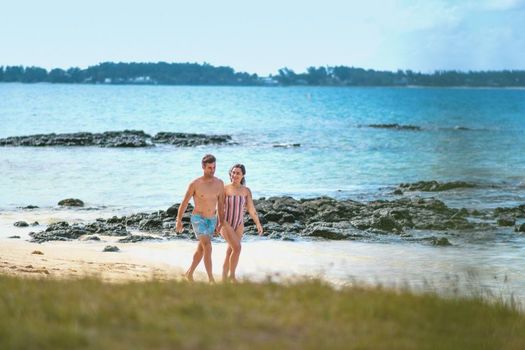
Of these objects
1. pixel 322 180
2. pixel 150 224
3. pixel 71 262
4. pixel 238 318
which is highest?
pixel 238 318

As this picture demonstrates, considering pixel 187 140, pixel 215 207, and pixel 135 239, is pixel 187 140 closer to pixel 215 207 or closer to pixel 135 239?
pixel 135 239

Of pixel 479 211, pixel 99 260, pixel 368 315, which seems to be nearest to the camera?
pixel 368 315

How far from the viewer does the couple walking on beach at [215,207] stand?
12.3 meters

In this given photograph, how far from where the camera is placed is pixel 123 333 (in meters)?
6.71

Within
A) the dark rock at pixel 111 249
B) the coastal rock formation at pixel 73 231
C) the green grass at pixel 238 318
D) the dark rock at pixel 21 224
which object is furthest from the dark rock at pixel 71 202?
→ the green grass at pixel 238 318

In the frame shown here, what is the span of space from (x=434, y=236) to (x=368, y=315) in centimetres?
1361

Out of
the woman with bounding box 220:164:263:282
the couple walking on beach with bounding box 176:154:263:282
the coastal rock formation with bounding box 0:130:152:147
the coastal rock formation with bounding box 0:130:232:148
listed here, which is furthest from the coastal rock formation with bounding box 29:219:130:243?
the coastal rock formation with bounding box 0:130:152:147

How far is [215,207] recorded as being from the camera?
12.5 metres

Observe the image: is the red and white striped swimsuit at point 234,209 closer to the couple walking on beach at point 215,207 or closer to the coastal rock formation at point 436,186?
the couple walking on beach at point 215,207

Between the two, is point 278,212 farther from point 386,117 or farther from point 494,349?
point 386,117

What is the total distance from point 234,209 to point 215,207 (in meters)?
0.27

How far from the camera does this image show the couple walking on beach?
1232cm

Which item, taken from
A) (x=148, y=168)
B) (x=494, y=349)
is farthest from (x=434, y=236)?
(x=148, y=168)

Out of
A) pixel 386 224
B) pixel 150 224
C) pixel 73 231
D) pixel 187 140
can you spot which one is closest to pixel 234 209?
pixel 73 231
